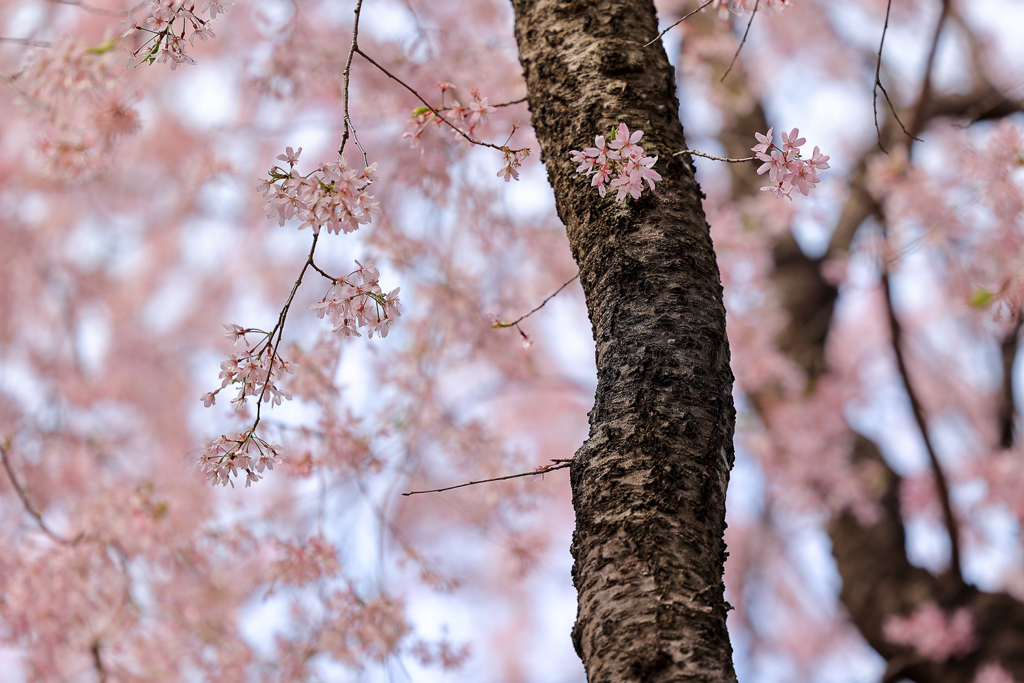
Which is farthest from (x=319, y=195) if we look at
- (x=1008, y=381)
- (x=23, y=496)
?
(x=1008, y=381)

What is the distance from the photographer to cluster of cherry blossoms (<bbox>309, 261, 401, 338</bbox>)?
165cm

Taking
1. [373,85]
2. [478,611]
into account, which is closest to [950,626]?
[373,85]

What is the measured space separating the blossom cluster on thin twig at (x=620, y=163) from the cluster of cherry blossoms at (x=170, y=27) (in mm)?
811

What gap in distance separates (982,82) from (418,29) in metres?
4.52

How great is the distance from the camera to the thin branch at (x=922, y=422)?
395cm

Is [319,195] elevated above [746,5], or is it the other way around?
[746,5]

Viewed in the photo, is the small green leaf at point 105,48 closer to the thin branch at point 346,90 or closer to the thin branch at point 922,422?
the thin branch at point 346,90

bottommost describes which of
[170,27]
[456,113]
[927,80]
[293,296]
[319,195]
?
[293,296]

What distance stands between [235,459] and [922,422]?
140 inches

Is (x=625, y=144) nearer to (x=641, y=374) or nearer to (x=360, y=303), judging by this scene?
(x=641, y=374)

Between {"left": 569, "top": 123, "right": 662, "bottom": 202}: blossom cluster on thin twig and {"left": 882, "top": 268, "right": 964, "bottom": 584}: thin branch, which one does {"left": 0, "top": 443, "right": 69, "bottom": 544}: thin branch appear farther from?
{"left": 882, "top": 268, "right": 964, "bottom": 584}: thin branch

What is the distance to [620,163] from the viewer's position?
1.52 m

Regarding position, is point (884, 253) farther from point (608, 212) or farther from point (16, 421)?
point (16, 421)

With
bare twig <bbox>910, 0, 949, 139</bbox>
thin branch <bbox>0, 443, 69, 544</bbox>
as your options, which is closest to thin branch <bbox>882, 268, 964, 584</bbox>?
bare twig <bbox>910, 0, 949, 139</bbox>
